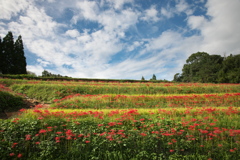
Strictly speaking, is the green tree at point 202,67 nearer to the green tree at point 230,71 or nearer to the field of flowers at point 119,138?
the green tree at point 230,71

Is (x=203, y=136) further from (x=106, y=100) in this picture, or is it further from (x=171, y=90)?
(x=171, y=90)

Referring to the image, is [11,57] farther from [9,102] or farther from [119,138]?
[119,138]

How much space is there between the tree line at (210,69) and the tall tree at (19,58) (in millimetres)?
56576

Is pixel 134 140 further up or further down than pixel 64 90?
further down

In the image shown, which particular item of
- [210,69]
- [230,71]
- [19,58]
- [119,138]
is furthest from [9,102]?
[210,69]

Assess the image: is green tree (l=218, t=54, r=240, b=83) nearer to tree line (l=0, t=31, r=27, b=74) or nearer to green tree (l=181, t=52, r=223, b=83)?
green tree (l=181, t=52, r=223, b=83)

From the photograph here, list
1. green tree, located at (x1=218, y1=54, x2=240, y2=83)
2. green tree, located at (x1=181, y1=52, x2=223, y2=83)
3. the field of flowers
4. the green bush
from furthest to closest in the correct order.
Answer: green tree, located at (x1=181, y1=52, x2=223, y2=83) → green tree, located at (x1=218, y1=54, x2=240, y2=83) → the green bush → the field of flowers

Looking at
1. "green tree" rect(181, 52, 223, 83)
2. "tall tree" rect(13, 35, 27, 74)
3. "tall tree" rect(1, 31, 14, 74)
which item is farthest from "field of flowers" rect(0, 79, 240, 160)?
"green tree" rect(181, 52, 223, 83)

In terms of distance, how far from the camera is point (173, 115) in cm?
786

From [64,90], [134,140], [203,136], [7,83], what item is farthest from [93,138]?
[7,83]

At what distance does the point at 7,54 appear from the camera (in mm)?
35188

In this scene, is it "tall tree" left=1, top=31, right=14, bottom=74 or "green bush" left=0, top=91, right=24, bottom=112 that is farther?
"tall tree" left=1, top=31, right=14, bottom=74

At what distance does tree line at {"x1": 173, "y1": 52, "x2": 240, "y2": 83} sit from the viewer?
128 ft

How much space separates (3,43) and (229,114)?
49.0m
